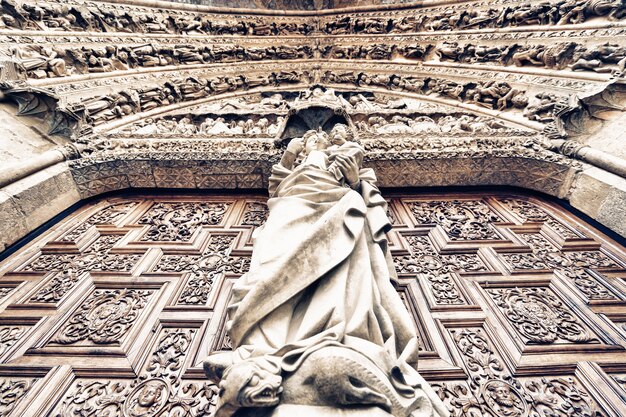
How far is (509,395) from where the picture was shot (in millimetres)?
2150

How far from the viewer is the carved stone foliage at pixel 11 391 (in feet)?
6.92

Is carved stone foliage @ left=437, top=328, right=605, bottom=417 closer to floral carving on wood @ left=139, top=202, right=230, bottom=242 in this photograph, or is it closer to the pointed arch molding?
the pointed arch molding

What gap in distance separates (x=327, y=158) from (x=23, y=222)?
291 cm

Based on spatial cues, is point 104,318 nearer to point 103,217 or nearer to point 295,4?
point 103,217

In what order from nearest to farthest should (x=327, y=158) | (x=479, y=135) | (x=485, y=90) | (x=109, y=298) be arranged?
(x=109, y=298), (x=327, y=158), (x=479, y=135), (x=485, y=90)

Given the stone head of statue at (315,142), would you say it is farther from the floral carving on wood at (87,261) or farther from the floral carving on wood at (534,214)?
the floral carving on wood at (534,214)

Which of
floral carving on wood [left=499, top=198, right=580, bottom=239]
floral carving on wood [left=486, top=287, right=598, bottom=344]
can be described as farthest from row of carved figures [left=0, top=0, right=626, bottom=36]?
floral carving on wood [left=486, top=287, right=598, bottom=344]

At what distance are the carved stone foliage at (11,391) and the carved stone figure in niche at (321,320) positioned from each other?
1.52m

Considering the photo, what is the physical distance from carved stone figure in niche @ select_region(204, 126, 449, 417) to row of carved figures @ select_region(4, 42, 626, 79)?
4.28 metres


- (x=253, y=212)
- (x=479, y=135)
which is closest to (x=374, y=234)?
(x=253, y=212)

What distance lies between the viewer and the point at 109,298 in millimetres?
2941

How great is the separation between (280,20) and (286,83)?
331 cm

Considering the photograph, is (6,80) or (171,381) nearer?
(171,381)

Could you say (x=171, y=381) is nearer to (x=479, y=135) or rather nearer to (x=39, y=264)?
(x=39, y=264)
